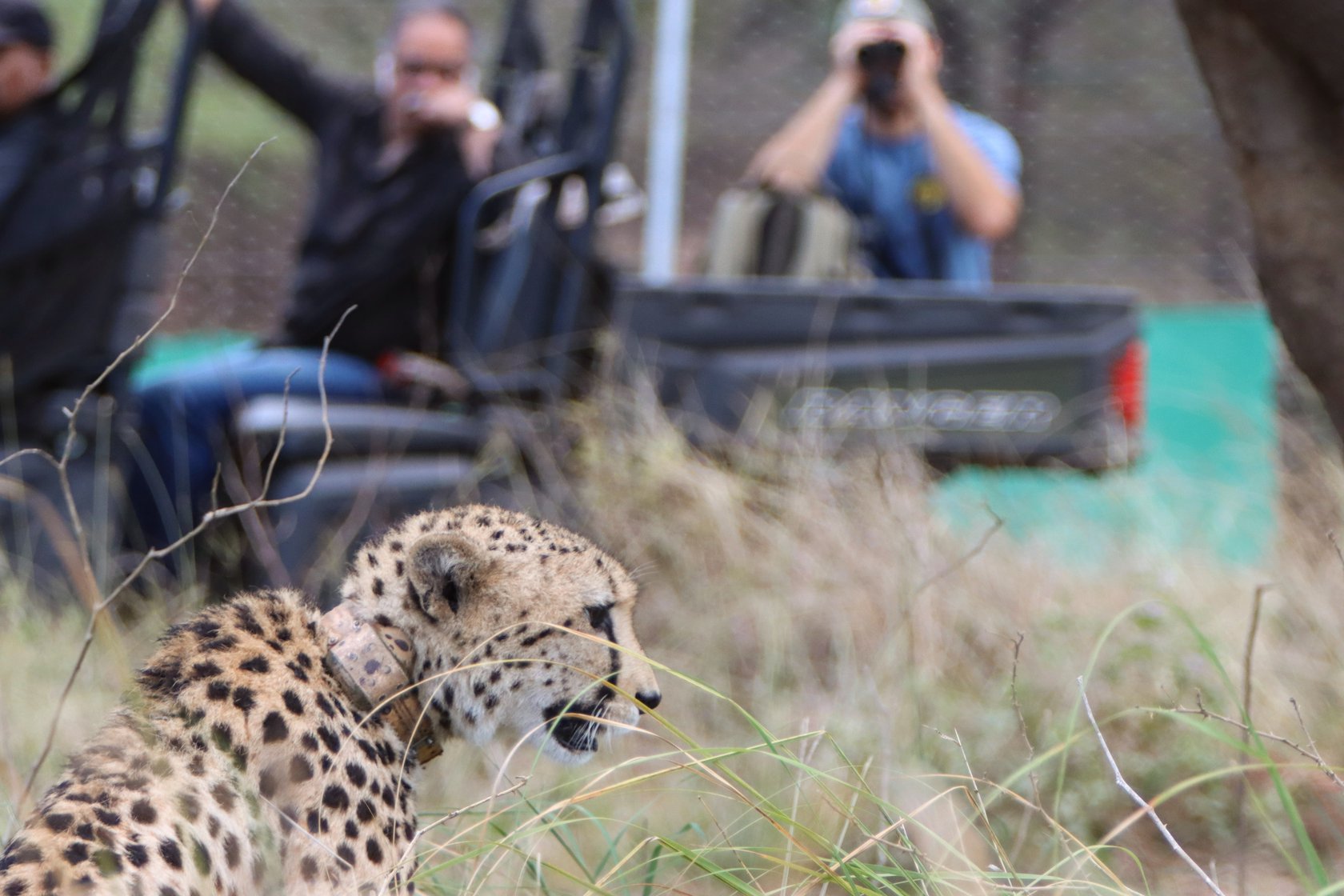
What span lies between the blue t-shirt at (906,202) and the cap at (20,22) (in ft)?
6.19

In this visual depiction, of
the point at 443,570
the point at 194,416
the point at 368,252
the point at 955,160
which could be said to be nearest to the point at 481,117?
the point at 368,252

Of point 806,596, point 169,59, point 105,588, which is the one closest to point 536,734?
point 806,596

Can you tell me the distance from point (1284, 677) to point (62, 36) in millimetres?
4636

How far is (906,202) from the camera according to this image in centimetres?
358

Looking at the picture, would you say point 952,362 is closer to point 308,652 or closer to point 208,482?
point 208,482

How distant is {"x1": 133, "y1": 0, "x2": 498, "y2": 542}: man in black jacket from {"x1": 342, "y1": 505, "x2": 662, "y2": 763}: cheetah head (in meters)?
1.54

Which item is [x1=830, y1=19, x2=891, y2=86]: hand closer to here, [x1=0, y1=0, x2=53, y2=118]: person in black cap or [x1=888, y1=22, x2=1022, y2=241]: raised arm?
[x1=888, y1=22, x2=1022, y2=241]: raised arm

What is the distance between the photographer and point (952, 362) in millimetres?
3012

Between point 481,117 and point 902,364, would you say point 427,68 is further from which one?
point 902,364

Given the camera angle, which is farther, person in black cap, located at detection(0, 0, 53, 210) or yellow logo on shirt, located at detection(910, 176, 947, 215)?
yellow logo on shirt, located at detection(910, 176, 947, 215)

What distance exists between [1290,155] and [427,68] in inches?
85.9

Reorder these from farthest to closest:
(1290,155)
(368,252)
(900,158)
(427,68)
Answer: (900,158), (427,68), (368,252), (1290,155)

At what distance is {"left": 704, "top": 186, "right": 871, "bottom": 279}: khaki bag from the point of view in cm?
332

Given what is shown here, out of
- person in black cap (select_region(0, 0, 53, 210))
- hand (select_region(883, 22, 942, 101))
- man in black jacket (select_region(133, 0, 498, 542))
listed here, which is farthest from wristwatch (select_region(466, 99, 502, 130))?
hand (select_region(883, 22, 942, 101))
